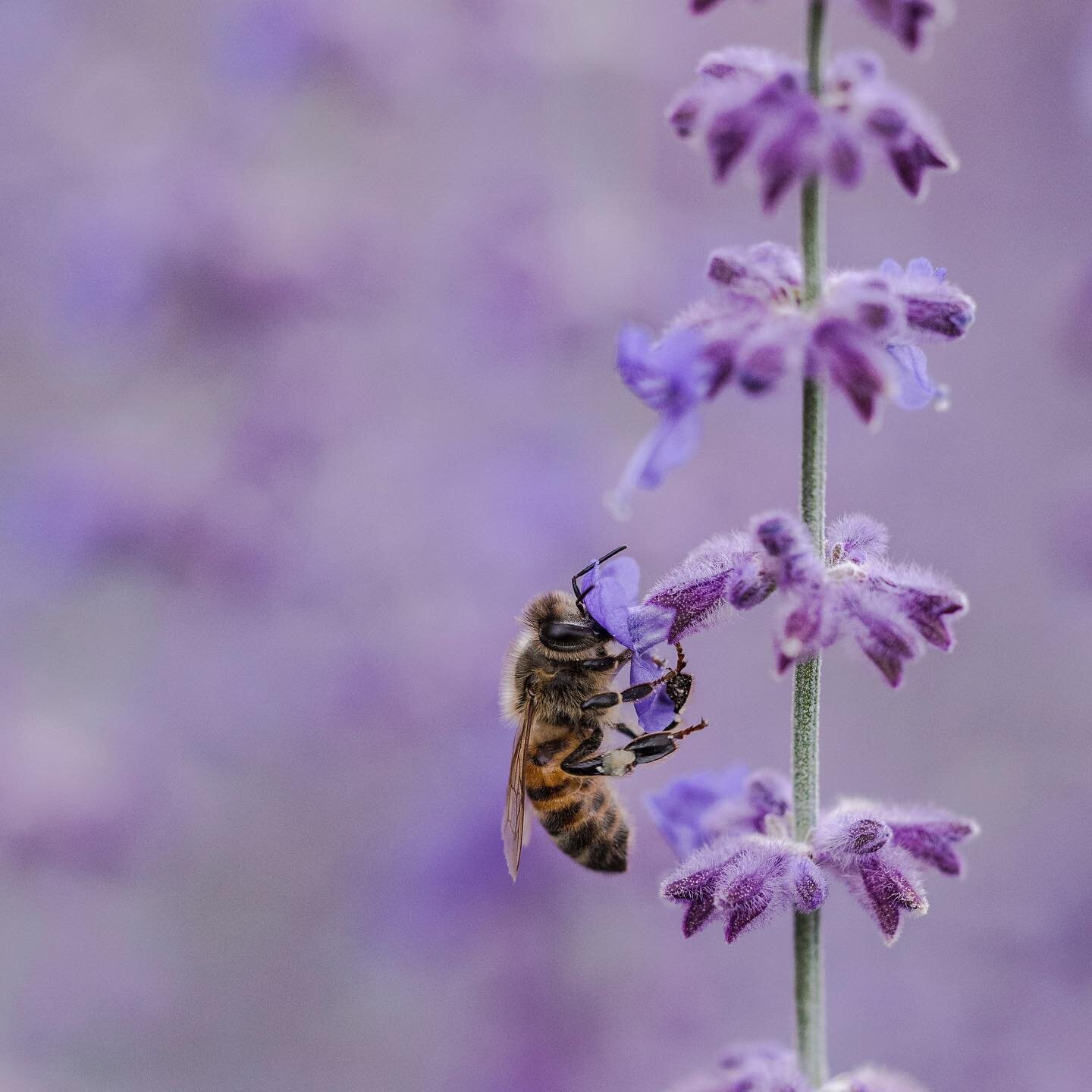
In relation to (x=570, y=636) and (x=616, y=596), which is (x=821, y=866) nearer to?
(x=616, y=596)

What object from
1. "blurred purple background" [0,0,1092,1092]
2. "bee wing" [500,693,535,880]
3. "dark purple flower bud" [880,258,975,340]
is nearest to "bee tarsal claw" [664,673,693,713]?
"bee wing" [500,693,535,880]

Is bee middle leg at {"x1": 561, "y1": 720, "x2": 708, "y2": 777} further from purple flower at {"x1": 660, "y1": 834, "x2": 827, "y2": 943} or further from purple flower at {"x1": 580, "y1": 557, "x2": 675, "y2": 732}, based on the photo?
purple flower at {"x1": 660, "y1": 834, "x2": 827, "y2": 943}

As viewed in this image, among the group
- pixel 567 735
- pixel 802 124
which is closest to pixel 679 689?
pixel 567 735

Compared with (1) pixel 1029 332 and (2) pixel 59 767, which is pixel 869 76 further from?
(1) pixel 1029 332

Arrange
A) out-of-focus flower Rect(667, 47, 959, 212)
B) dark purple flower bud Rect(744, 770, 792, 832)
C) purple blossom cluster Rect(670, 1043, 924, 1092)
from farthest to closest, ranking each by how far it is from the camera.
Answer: dark purple flower bud Rect(744, 770, 792, 832)
purple blossom cluster Rect(670, 1043, 924, 1092)
out-of-focus flower Rect(667, 47, 959, 212)

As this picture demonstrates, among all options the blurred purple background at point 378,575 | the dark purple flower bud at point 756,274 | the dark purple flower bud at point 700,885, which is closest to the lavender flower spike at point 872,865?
the dark purple flower bud at point 700,885

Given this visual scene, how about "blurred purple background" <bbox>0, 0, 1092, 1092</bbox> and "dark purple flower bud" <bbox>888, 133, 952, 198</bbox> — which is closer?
"dark purple flower bud" <bbox>888, 133, 952, 198</bbox>
